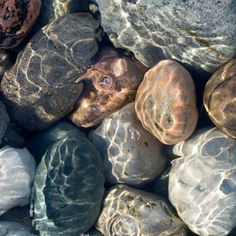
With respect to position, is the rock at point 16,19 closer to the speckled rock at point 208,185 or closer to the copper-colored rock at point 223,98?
the copper-colored rock at point 223,98

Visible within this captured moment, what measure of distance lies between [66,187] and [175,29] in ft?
8.17

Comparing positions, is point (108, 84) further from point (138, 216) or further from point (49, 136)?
point (138, 216)

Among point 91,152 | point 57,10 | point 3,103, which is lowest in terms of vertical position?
point 91,152

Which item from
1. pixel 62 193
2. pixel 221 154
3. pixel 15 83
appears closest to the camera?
pixel 221 154

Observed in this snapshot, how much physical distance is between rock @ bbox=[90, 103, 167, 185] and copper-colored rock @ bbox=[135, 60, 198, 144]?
34cm

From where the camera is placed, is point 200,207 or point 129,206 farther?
point 129,206

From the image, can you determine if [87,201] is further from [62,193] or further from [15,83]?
[15,83]

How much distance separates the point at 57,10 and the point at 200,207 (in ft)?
11.4

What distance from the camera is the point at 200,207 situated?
4586mm

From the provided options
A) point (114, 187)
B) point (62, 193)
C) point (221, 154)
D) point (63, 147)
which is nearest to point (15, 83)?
point (63, 147)

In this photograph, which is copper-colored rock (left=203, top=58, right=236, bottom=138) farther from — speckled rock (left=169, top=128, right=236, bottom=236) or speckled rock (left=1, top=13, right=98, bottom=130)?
speckled rock (left=1, top=13, right=98, bottom=130)

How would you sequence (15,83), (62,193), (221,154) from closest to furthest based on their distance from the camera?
1. (221,154)
2. (62,193)
3. (15,83)

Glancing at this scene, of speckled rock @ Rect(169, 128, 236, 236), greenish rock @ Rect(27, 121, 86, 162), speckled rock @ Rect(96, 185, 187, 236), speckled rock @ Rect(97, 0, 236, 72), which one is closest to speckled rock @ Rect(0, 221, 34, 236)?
greenish rock @ Rect(27, 121, 86, 162)

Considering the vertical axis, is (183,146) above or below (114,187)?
above
